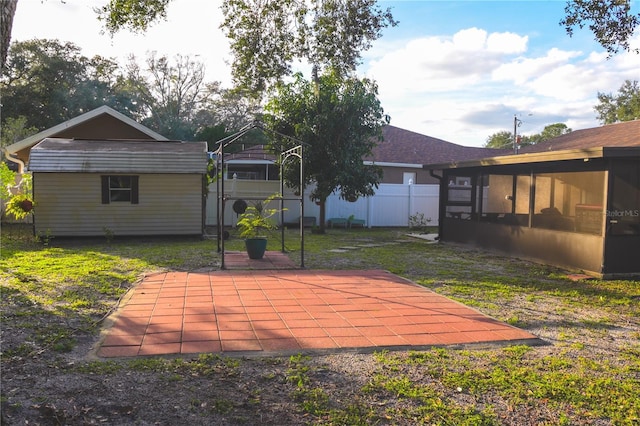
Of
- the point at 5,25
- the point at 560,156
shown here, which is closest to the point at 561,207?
the point at 560,156

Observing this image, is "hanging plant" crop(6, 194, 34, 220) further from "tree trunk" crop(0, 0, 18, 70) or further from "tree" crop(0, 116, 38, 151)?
"tree" crop(0, 116, 38, 151)

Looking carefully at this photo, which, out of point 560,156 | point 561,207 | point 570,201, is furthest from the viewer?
point 561,207

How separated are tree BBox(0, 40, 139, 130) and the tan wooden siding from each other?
2216 cm

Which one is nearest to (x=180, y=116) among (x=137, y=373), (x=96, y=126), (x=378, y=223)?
(x=96, y=126)

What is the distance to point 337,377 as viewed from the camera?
381cm

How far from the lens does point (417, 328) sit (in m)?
5.23

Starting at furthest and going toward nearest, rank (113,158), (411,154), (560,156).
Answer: (411,154) < (113,158) < (560,156)


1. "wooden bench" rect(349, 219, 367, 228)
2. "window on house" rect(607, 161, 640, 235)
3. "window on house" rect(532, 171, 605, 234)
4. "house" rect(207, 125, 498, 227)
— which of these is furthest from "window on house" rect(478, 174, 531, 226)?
"wooden bench" rect(349, 219, 367, 228)

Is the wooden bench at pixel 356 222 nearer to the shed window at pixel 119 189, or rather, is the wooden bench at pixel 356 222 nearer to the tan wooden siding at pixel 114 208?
the tan wooden siding at pixel 114 208

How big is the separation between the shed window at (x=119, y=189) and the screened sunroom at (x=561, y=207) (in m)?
8.64

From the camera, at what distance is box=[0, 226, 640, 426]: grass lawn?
315cm

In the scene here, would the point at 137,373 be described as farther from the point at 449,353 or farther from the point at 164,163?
the point at 164,163

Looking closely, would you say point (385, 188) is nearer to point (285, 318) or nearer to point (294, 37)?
point (294, 37)

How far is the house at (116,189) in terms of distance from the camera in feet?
41.4
